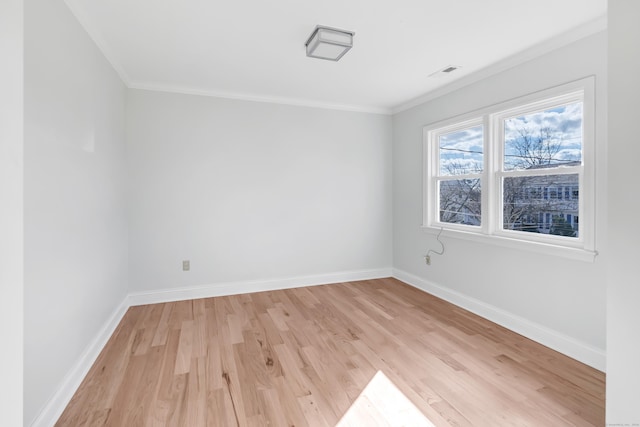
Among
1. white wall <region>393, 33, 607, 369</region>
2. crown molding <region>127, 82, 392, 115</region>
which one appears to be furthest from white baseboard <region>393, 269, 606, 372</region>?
crown molding <region>127, 82, 392, 115</region>

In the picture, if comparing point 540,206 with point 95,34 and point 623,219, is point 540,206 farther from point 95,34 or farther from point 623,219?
point 95,34

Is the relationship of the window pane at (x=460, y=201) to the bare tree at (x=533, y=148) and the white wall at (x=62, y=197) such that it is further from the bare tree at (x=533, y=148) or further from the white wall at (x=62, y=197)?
the white wall at (x=62, y=197)

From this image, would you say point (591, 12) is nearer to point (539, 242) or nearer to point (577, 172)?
point (577, 172)

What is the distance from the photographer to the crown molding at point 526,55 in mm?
2123

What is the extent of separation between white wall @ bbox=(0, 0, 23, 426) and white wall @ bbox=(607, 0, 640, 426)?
7.01 feet

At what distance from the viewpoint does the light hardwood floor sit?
1.68m

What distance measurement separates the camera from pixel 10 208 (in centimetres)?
81

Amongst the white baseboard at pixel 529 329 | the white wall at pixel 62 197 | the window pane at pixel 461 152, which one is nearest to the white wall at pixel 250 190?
the white wall at pixel 62 197

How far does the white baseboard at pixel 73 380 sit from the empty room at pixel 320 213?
0.06ft

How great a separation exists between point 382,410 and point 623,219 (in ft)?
4.97

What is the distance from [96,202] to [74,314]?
0.88 metres

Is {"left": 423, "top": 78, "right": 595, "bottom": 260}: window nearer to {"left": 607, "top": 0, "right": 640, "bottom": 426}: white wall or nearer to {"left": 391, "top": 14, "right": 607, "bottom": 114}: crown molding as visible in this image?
{"left": 391, "top": 14, "right": 607, "bottom": 114}: crown molding

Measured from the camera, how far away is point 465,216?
3.45 m

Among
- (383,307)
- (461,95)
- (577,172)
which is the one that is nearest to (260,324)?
(383,307)
